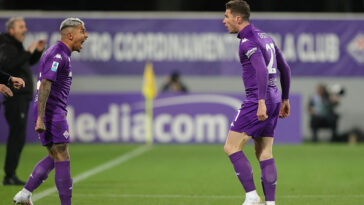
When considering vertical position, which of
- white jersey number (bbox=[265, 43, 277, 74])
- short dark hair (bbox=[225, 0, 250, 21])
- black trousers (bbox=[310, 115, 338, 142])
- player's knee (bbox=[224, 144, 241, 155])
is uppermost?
short dark hair (bbox=[225, 0, 250, 21])

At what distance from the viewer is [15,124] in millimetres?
9797

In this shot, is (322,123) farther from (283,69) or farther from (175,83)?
(283,69)

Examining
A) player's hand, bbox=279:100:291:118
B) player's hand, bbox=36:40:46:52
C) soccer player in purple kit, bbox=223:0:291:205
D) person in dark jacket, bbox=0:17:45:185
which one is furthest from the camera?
person in dark jacket, bbox=0:17:45:185

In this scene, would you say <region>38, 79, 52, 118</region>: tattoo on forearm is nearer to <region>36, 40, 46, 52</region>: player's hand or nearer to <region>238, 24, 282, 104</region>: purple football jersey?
<region>238, 24, 282, 104</region>: purple football jersey

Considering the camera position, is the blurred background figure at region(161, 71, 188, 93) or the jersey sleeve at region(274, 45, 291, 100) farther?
the blurred background figure at region(161, 71, 188, 93)

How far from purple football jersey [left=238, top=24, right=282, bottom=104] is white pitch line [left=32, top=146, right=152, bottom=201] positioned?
119 inches

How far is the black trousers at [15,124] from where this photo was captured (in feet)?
31.8

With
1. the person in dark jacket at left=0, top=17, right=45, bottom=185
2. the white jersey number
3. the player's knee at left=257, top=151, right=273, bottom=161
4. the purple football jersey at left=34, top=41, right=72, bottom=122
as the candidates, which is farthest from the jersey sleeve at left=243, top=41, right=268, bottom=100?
the person in dark jacket at left=0, top=17, right=45, bottom=185

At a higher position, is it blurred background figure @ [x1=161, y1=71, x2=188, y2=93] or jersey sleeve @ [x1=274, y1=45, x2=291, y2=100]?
jersey sleeve @ [x1=274, y1=45, x2=291, y2=100]

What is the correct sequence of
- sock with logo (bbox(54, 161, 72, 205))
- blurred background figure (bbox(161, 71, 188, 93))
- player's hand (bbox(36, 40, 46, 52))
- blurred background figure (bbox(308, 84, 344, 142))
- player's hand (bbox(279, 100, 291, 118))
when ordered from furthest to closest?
blurred background figure (bbox(308, 84, 344, 142)), blurred background figure (bbox(161, 71, 188, 93)), player's hand (bbox(36, 40, 46, 52)), player's hand (bbox(279, 100, 291, 118)), sock with logo (bbox(54, 161, 72, 205))

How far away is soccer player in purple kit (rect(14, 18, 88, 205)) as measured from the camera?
655 cm

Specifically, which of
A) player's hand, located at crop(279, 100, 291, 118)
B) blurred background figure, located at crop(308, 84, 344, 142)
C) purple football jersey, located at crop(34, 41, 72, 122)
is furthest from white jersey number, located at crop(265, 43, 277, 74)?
blurred background figure, located at crop(308, 84, 344, 142)

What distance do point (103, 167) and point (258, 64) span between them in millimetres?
6410

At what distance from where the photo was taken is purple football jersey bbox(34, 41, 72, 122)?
6547mm
